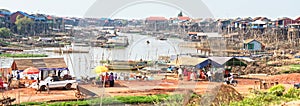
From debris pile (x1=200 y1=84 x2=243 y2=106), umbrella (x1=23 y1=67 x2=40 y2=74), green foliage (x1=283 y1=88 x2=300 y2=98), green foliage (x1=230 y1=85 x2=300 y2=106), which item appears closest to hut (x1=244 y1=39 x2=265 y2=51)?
umbrella (x1=23 y1=67 x2=40 y2=74)

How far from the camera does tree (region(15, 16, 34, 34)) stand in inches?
2046

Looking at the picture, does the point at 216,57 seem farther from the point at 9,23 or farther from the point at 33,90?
the point at 9,23

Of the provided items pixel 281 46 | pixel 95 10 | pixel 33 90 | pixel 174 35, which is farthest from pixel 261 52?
pixel 95 10

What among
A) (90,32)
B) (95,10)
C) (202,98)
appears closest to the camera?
(95,10)

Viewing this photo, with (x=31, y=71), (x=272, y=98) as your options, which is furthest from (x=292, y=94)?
(x=31, y=71)

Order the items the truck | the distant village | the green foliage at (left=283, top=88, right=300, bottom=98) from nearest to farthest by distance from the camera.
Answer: the green foliage at (left=283, top=88, right=300, bottom=98) < the truck < the distant village

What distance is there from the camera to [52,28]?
58375mm

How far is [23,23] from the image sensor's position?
52.4 meters

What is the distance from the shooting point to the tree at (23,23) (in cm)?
5198

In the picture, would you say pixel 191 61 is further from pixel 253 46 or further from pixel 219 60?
pixel 253 46

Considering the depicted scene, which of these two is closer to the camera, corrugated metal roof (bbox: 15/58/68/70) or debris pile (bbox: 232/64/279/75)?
corrugated metal roof (bbox: 15/58/68/70)

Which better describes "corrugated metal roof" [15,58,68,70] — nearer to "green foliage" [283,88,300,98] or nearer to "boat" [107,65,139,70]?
"boat" [107,65,139,70]

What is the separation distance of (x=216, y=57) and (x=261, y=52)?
18.2m

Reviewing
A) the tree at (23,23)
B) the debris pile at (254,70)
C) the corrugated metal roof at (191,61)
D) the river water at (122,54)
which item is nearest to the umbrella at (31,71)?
the river water at (122,54)
